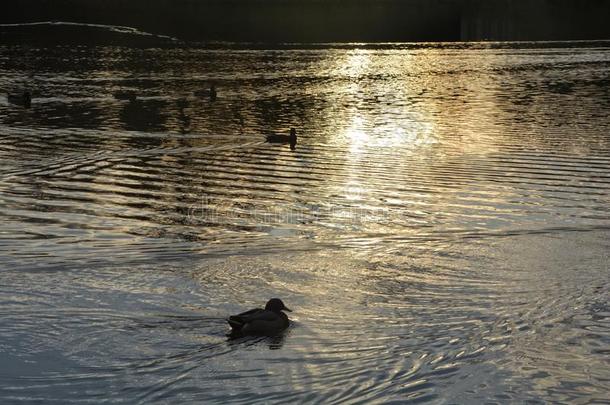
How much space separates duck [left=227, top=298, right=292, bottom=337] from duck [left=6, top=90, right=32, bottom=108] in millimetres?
28942

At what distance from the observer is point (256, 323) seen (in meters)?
13.8

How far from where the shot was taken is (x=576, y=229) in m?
19.9

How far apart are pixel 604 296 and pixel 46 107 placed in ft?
96.5

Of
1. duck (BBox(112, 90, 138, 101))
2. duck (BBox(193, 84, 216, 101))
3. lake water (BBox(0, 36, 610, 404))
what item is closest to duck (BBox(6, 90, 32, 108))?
lake water (BBox(0, 36, 610, 404))

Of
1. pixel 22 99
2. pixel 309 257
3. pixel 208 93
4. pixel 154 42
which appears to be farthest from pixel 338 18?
pixel 309 257

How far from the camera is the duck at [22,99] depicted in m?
41.0

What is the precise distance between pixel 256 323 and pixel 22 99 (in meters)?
29.9

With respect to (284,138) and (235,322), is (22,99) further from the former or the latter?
(235,322)

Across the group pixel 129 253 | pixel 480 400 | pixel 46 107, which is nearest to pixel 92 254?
pixel 129 253

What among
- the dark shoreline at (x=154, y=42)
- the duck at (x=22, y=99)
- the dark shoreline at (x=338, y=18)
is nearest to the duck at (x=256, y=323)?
the duck at (x=22, y=99)

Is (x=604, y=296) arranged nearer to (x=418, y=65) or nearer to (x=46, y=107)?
(x=46, y=107)

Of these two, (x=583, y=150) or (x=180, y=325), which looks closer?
(x=180, y=325)

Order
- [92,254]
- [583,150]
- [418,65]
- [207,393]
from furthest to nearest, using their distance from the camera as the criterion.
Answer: [418,65] → [583,150] → [92,254] → [207,393]

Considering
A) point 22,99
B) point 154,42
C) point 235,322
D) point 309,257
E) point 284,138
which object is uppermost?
point 154,42
